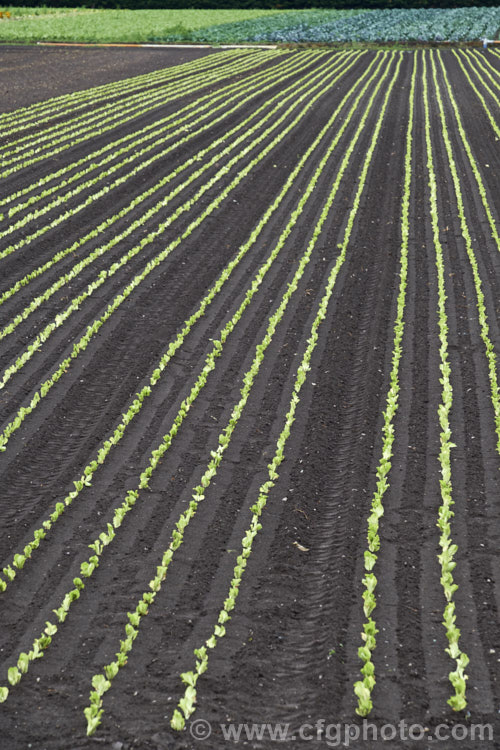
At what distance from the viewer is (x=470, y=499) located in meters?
6.40

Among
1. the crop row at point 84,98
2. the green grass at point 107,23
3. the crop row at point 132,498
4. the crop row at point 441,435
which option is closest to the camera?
the crop row at point 441,435

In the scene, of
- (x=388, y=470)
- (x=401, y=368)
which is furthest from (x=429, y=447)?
(x=401, y=368)

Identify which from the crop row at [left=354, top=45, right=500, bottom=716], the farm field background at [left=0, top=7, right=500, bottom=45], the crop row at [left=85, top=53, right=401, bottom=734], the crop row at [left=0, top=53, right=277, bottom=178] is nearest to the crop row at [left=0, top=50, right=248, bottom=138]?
the crop row at [left=0, top=53, right=277, bottom=178]

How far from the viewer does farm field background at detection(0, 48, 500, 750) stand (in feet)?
15.4

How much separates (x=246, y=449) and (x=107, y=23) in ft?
150

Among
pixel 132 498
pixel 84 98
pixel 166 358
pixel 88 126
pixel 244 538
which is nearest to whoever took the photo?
pixel 244 538

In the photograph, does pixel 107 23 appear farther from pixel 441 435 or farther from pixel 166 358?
pixel 441 435

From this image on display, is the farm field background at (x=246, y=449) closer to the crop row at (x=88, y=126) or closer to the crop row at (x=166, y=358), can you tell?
the crop row at (x=166, y=358)

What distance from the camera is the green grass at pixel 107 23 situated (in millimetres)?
39031

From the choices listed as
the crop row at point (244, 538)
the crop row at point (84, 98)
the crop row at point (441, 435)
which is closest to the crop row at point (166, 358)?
the crop row at point (244, 538)

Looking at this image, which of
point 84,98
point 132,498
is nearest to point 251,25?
point 84,98

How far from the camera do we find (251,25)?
145 feet

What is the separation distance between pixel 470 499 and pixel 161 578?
2.96 m

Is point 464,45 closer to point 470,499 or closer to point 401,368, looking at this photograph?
point 401,368
